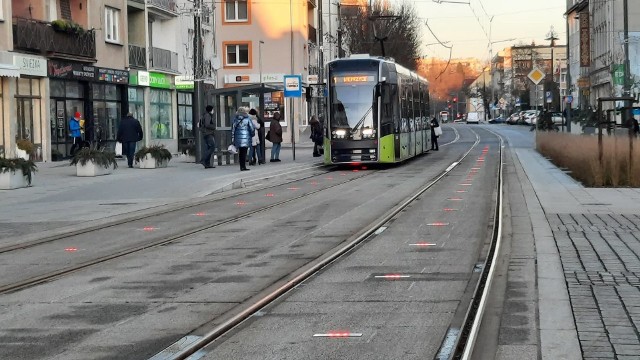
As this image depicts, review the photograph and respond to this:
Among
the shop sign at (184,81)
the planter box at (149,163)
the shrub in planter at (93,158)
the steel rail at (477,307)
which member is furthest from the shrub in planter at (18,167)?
the shop sign at (184,81)

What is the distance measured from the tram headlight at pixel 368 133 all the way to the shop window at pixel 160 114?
21.3m

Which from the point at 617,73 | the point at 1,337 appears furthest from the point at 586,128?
the point at 1,337

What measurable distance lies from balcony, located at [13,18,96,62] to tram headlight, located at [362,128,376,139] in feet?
41.3

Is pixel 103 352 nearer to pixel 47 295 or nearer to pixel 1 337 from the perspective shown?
pixel 1 337

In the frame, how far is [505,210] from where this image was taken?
64.0 feet

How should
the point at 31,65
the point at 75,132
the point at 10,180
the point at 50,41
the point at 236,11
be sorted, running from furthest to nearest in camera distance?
the point at 236,11 < the point at 75,132 < the point at 50,41 < the point at 31,65 < the point at 10,180

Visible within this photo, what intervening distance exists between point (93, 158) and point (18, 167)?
4.90 meters

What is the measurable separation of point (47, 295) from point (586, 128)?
124ft

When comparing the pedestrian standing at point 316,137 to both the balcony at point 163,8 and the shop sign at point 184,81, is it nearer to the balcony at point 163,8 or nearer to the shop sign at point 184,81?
the shop sign at point 184,81

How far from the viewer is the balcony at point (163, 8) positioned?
53156mm

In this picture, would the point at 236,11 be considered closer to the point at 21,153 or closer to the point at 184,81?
the point at 184,81

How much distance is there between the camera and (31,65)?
39.3m

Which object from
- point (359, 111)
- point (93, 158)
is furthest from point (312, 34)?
point (93, 158)

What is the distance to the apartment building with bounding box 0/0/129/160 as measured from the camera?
38062 mm
